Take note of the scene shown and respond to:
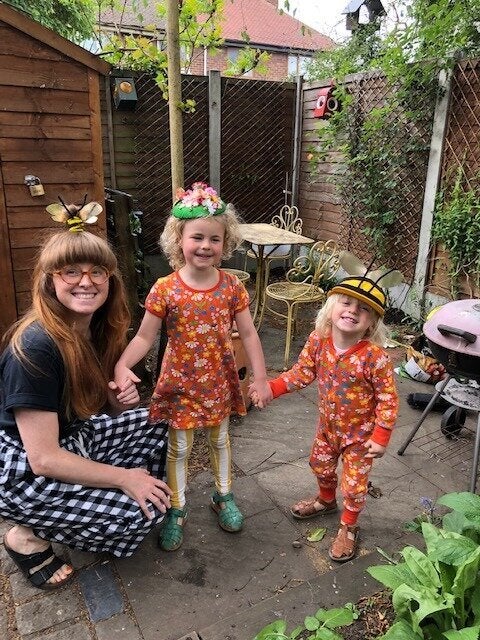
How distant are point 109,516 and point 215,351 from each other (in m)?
0.72

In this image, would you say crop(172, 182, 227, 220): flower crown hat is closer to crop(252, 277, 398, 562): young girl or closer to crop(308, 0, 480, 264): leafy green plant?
crop(252, 277, 398, 562): young girl

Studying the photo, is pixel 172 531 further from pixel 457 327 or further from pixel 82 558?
pixel 457 327

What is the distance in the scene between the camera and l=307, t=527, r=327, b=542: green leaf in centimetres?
209

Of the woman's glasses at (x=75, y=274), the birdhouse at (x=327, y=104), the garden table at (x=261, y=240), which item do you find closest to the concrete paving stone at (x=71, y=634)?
the woman's glasses at (x=75, y=274)

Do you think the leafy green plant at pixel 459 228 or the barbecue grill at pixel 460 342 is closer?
the barbecue grill at pixel 460 342

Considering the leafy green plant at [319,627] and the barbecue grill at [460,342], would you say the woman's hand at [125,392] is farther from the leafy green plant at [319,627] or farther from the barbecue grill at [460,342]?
the barbecue grill at [460,342]

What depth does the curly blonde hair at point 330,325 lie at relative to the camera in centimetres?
188

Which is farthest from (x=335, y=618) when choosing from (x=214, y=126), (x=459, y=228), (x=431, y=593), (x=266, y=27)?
(x=266, y=27)

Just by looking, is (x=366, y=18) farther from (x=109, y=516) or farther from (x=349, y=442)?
(x=109, y=516)

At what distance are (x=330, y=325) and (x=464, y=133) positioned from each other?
10.5ft

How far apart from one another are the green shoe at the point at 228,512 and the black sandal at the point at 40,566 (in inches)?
25.6

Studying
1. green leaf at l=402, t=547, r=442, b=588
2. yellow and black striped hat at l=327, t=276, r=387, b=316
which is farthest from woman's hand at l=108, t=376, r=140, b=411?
green leaf at l=402, t=547, r=442, b=588

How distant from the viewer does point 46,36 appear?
258 centimetres

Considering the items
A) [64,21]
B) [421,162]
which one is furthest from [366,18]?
[64,21]
